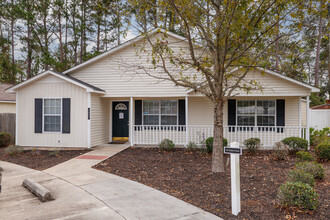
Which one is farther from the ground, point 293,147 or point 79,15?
point 79,15

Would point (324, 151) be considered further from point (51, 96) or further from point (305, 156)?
point (51, 96)

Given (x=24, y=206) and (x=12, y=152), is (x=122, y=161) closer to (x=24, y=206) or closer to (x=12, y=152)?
(x=24, y=206)

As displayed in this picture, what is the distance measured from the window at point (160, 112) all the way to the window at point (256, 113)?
3083 mm

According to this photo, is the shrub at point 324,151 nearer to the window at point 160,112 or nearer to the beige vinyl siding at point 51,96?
the window at point 160,112

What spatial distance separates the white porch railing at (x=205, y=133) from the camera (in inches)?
422

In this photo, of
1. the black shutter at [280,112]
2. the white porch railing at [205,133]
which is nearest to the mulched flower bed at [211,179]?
the white porch railing at [205,133]

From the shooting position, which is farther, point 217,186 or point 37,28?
point 37,28

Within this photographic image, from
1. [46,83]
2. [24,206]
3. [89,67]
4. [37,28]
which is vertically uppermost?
[37,28]

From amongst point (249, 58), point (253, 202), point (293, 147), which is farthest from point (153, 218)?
point (293, 147)

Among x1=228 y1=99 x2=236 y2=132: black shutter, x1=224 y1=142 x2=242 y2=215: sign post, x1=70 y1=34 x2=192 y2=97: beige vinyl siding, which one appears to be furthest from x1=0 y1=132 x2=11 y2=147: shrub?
x1=224 y1=142 x2=242 y2=215: sign post

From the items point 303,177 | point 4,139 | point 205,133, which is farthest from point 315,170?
point 4,139

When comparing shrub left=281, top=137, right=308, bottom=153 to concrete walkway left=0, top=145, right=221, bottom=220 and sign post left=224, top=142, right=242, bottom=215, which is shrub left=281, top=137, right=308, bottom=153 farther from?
concrete walkway left=0, top=145, right=221, bottom=220

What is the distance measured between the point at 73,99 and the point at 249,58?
7.59 metres

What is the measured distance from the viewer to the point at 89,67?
1220 centimetres
